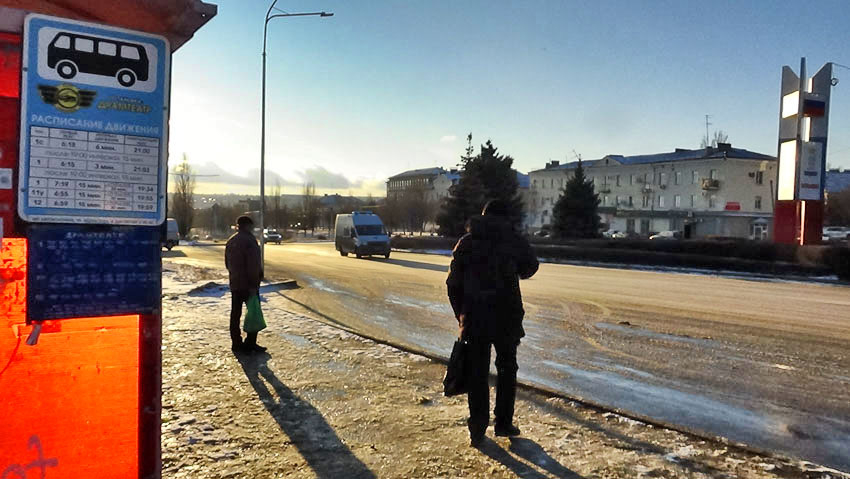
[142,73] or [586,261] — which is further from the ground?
[142,73]

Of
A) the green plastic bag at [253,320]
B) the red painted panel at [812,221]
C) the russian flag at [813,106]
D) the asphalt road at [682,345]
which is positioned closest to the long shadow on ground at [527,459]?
the asphalt road at [682,345]

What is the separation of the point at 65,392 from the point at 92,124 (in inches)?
44.7

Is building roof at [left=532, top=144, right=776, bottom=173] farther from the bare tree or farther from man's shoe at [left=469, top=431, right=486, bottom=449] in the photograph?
man's shoe at [left=469, top=431, right=486, bottom=449]

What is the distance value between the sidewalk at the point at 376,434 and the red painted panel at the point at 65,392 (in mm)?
1372

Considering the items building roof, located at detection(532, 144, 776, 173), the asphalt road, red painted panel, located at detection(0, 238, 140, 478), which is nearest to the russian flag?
the asphalt road

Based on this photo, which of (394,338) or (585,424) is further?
(394,338)

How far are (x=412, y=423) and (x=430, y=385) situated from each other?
120 centimetres

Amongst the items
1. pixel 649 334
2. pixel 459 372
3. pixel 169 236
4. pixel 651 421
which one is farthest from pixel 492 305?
pixel 169 236

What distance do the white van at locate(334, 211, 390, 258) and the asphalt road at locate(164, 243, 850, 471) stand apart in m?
13.6

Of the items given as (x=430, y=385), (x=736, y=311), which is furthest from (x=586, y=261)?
(x=430, y=385)

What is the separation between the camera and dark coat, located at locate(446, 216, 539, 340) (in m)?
4.53

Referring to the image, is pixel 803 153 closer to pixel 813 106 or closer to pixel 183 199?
pixel 813 106

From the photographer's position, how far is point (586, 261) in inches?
1228

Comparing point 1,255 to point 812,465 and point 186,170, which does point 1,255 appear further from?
point 186,170
